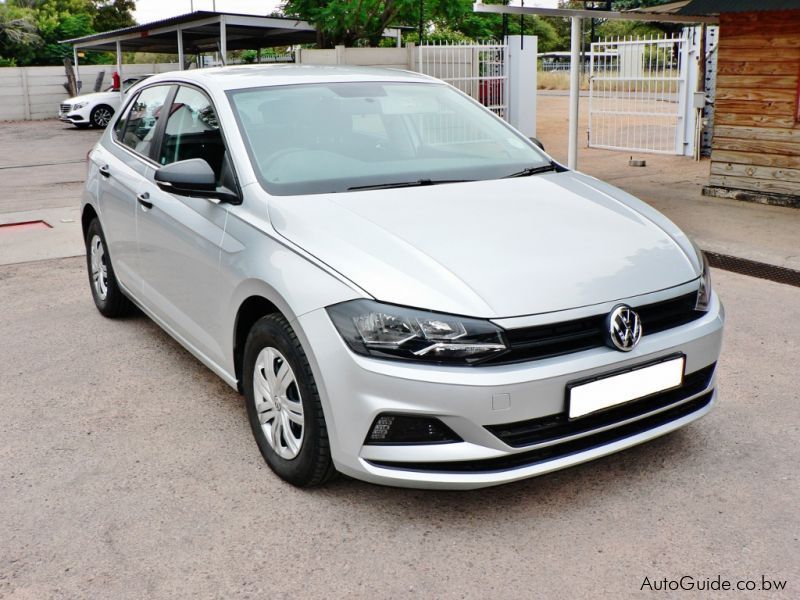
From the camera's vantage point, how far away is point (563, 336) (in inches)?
117

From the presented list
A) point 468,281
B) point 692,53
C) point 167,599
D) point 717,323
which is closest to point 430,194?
point 468,281

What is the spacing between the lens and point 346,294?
2.99 metres

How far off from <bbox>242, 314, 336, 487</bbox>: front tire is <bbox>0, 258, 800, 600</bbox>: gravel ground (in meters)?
0.13

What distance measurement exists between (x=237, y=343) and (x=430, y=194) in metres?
1.02

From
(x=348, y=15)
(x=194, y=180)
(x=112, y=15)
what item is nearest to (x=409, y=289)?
(x=194, y=180)

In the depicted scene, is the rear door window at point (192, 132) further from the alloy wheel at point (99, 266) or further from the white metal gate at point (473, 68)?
the white metal gate at point (473, 68)

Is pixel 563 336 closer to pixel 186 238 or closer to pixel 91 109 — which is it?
pixel 186 238

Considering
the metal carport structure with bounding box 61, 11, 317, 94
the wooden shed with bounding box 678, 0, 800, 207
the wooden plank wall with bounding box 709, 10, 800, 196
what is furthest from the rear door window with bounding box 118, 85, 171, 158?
the metal carport structure with bounding box 61, 11, 317, 94

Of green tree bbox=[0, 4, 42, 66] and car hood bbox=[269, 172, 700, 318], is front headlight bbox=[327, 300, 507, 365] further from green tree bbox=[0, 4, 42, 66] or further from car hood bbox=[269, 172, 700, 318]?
green tree bbox=[0, 4, 42, 66]

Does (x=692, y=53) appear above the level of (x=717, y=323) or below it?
above

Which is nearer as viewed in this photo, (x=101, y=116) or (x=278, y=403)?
(x=278, y=403)

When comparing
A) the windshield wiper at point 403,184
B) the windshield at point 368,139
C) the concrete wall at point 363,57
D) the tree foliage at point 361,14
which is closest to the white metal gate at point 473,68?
the concrete wall at point 363,57

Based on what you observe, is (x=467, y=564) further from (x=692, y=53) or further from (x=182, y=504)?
(x=692, y=53)

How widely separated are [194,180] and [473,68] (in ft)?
40.3
